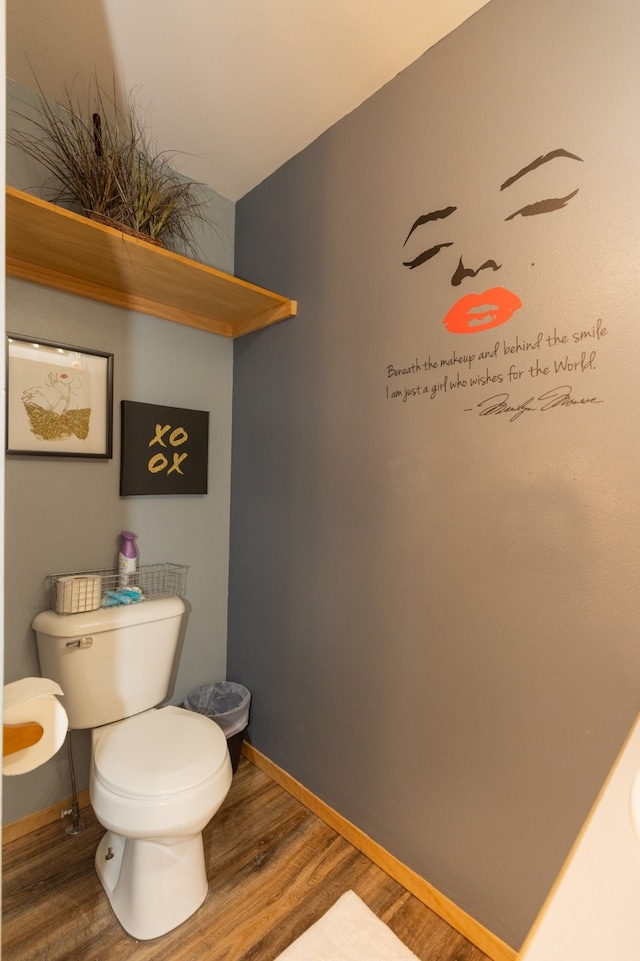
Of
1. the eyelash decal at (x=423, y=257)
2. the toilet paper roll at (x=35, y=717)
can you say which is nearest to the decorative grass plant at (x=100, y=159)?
the eyelash decal at (x=423, y=257)

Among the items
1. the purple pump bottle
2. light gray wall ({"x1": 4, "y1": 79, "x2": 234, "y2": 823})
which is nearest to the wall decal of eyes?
light gray wall ({"x1": 4, "y1": 79, "x2": 234, "y2": 823})

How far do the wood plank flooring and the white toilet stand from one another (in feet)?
→ 0.19

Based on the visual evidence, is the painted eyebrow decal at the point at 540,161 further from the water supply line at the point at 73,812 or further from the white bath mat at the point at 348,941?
the water supply line at the point at 73,812

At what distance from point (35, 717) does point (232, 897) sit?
1.13 metres

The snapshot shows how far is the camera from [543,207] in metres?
1.15

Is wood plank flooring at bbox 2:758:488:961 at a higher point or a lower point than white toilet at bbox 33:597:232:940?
lower

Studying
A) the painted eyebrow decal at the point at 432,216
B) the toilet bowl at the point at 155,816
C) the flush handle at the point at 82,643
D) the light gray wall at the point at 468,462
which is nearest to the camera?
the light gray wall at the point at 468,462

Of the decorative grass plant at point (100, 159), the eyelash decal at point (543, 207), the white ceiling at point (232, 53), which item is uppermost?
the white ceiling at point (232, 53)

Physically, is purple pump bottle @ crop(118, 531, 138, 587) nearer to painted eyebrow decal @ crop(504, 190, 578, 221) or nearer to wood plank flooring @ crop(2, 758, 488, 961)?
wood plank flooring @ crop(2, 758, 488, 961)

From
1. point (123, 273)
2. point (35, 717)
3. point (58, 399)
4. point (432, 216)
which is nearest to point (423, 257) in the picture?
point (432, 216)

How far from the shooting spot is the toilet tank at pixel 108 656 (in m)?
1.48

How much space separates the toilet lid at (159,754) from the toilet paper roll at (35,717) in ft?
2.11

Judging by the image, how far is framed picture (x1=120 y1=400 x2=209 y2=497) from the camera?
5.86 feet

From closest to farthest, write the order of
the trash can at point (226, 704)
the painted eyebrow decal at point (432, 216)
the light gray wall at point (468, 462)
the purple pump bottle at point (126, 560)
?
the light gray wall at point (468, 462)
the painted eyebrow decal at point (432, 216)
the purple pump bottle at point (126, 560)
the trash can at point (226, 704)
